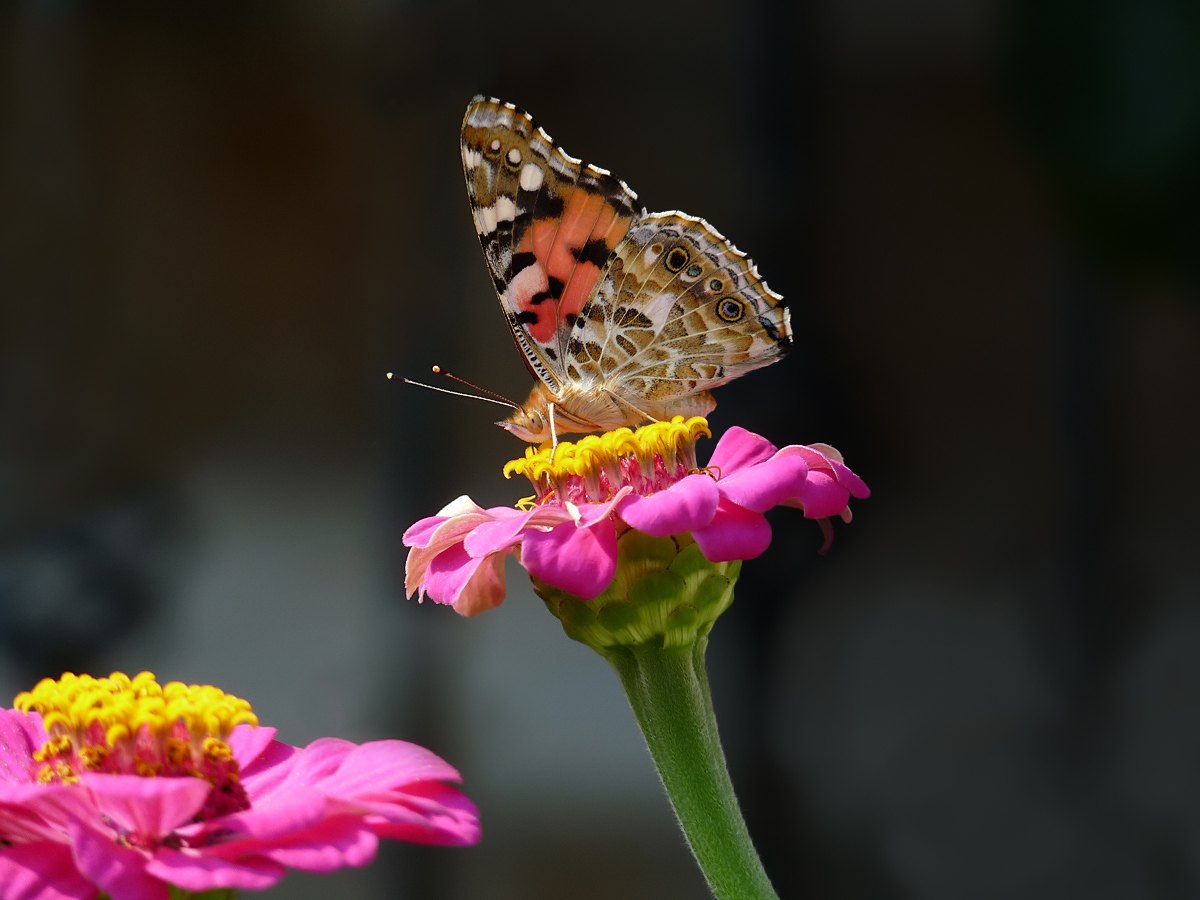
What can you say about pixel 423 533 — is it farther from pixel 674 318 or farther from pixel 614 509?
pixel 674 318

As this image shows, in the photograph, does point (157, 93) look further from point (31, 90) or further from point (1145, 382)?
point (1145, 382)

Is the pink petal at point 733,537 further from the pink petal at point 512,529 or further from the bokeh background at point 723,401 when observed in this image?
the bokeh background at point 723,401

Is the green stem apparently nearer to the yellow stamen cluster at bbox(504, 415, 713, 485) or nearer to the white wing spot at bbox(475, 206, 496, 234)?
the yellow stamen cluster at bbox(504, 415, 713, 485)

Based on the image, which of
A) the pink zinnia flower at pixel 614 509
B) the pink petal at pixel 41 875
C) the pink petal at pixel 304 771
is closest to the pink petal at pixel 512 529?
the pink zinnia flower at pixel 614 509

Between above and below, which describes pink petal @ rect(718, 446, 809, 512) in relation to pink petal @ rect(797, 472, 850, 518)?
above

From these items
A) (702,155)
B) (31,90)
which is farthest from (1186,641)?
(31,90)

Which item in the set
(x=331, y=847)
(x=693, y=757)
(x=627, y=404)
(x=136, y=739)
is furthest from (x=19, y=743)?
(x=627, y=404)

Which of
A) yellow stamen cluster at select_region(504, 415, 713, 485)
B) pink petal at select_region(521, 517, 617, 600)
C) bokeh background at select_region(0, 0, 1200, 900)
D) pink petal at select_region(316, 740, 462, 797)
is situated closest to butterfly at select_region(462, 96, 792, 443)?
yellow stamen cluster at select_region(504, 415, 713, 485)
